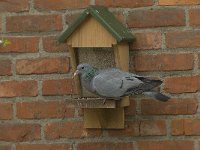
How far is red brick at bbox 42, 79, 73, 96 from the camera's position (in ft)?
6.90

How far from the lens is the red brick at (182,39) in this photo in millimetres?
2021

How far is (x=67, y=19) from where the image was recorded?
2.09 m

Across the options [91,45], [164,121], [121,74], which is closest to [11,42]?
[91,45]

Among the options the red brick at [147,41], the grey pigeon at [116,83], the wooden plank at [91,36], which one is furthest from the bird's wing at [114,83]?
the red brick at [147,41]

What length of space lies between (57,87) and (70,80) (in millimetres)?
58

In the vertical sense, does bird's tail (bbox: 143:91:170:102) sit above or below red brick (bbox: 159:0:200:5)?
below

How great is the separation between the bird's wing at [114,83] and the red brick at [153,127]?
26 centimetres

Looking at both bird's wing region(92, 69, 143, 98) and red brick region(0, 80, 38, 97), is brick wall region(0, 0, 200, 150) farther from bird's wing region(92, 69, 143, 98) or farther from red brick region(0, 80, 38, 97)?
bird's wing region(92, 69, 143, 98)

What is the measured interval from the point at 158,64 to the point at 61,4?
436mm

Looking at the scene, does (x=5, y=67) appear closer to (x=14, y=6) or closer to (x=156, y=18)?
(x=14, y=6)

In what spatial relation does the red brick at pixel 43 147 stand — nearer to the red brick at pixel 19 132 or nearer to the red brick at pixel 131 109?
the red brick at pixel 19 132

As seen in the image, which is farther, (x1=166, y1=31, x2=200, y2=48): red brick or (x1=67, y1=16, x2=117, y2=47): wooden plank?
(x1=166, y1=31, x2=200, y2=48): red brick

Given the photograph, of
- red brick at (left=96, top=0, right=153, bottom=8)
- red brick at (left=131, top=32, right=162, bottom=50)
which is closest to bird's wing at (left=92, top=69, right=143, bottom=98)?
red brick at (left=131, top=32, right=162, bottom=50)

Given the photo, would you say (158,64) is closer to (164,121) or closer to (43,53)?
(164,121)
